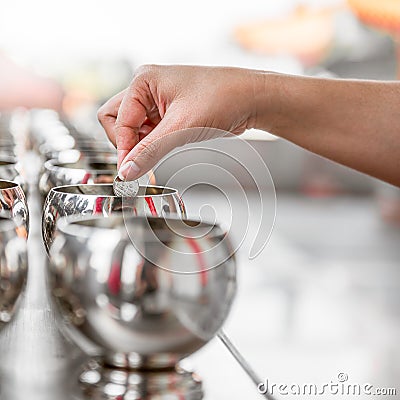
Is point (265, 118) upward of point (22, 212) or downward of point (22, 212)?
upward

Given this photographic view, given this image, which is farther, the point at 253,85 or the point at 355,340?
the point at 253,85

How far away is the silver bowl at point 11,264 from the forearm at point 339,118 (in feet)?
1.65

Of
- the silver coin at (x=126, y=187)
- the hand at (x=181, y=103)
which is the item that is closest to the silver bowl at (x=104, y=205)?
the silver coin at (x=126, y=187)

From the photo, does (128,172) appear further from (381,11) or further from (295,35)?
(295,35)

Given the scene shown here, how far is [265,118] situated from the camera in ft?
3.36

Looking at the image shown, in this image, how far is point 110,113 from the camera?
0.96 m

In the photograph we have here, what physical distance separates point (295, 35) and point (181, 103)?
500cm

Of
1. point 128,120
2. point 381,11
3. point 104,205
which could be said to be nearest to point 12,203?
point 104,205

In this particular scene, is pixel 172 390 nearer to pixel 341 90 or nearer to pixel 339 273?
pixel 341 90

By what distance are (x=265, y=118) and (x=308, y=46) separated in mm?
4757

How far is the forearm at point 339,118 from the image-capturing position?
1016 millimetres

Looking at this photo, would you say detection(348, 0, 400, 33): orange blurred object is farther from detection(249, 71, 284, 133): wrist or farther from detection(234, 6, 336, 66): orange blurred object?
detection(249, 71, 284, 133): wrist

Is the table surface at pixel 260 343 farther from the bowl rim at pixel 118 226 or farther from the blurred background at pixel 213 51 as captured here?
the blurred background at pixel 213 51

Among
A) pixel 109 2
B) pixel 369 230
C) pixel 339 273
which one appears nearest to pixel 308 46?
pixel 109 2
